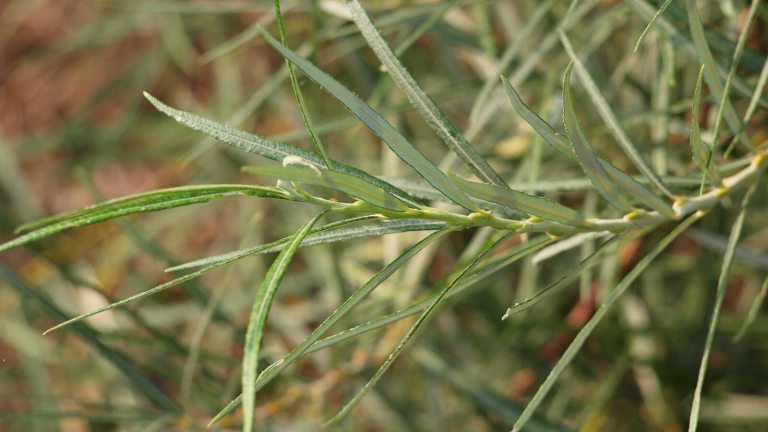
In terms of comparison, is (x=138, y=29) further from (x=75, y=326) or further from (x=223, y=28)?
(x=75, y=326)

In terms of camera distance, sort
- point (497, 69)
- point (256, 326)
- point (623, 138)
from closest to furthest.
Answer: point (256, 326) < point (623, 138) < point (497, 69)

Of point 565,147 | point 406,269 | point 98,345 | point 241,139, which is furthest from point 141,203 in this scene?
point 406,269

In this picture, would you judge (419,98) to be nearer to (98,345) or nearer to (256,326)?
(256,326)

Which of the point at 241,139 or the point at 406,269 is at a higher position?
the point at 241,139

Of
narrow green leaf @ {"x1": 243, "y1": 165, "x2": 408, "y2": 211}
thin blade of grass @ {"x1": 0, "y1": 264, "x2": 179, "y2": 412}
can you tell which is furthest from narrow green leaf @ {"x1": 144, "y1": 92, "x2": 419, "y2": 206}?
thin blade of grass @ {"x1": 0, "y1": 264, "x2": 179, "y2": 412}

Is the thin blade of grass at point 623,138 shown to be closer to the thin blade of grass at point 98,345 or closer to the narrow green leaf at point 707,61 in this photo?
the narrow green leaf at point 707,61

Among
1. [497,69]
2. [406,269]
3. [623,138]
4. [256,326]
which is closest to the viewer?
[256,326]

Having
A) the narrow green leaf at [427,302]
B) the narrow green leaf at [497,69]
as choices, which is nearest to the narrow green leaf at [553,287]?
the narrow green leaf at [427,302]

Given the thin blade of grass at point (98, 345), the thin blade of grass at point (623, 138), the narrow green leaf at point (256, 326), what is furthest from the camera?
Result: the thin blade of grass at point (98, 345)
